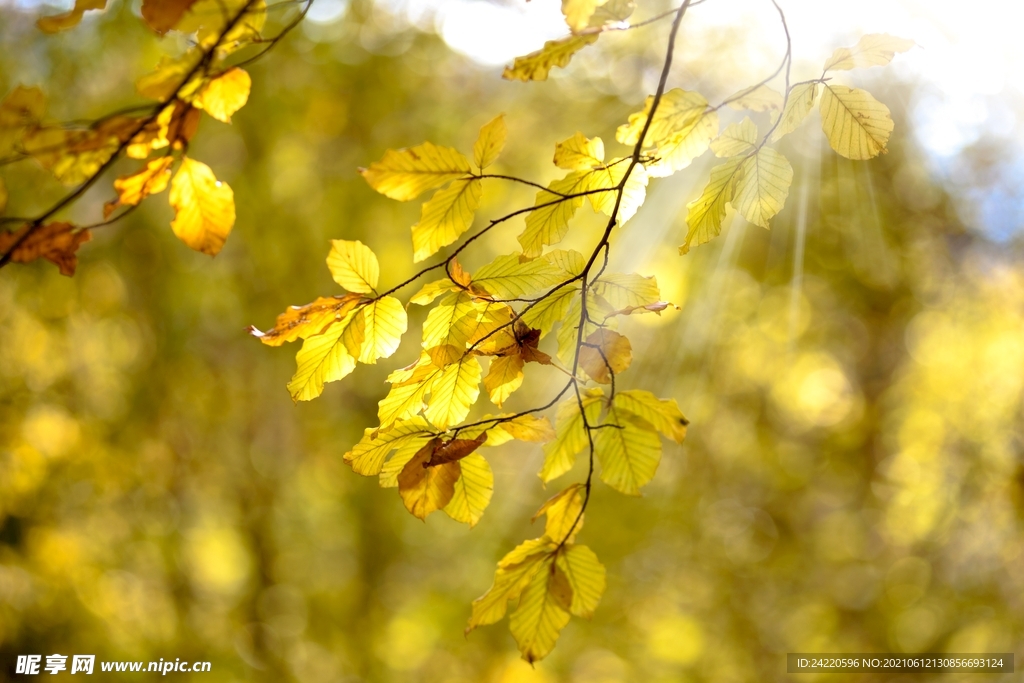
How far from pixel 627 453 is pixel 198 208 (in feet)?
1.64

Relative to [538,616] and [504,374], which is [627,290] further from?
[538,616]

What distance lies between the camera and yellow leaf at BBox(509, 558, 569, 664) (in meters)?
0.62

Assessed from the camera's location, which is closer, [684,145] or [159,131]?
[159,131]

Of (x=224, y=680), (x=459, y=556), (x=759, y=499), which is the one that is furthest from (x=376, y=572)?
(x=759, y=499)

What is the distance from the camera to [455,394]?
614 mm

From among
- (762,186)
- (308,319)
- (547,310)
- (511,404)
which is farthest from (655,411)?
(511,404)

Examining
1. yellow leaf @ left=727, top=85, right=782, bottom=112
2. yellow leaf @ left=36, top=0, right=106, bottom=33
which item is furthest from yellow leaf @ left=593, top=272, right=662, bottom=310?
yellow leaf @ left=36, top=0, right=106, bottom=33

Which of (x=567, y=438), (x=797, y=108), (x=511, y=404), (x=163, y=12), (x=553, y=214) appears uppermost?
(x=163, y=12)

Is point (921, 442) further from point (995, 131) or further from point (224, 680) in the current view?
point (224, 680)

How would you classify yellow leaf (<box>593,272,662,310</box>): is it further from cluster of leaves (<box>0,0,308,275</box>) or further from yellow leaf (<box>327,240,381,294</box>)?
cluster of leaves (<box>0,0,308,275</box>)

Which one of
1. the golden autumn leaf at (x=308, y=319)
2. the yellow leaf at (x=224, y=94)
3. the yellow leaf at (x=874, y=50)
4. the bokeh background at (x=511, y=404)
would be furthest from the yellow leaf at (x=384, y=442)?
the bokeh background at (x=511, y=404)

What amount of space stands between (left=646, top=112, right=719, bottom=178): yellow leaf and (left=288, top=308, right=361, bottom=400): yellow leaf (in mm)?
376

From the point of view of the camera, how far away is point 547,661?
3.67 m

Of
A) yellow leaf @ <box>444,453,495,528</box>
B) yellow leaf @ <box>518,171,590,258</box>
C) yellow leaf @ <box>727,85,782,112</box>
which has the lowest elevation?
yellow leaf @ <box>444,453,495,528</box>
